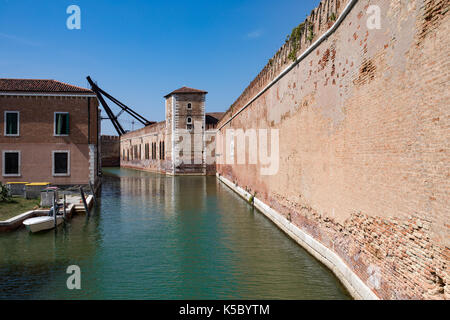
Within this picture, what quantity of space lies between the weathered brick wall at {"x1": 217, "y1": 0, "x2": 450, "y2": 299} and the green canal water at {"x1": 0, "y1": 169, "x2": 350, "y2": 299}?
970 mm

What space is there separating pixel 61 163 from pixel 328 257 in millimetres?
13435

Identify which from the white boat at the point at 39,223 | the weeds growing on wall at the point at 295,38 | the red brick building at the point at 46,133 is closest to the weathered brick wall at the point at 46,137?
the red brick building at the point at 46,133

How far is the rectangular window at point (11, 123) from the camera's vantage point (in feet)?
52.1

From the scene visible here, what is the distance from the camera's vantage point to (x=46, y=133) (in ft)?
53.0

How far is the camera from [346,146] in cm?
594

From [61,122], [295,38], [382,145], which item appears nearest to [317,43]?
[295,38]

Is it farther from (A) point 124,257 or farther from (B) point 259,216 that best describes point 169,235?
(B) point 259,216

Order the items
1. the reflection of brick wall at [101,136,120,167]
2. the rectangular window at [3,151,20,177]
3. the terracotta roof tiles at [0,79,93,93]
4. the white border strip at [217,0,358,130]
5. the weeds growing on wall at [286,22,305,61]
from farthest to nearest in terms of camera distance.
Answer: the reflection of brick wall at [101,136,120,167]
the terracotta roof tiles at [0,79,93,93]
the rectangular window at [3,151,20,177]
the weeds growing on wall at [286,22,305,61]
the white border strip at [217,0,358,130]

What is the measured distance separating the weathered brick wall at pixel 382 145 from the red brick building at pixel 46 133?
11.2m

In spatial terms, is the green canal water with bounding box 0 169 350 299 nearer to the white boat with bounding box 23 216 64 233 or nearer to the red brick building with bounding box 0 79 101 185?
the white boat with bounding box 23 216 64 233

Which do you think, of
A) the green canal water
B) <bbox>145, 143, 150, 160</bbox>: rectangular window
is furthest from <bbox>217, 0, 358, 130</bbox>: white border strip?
<bbox>145, 143, 150, 160</bbox>: rectangular window

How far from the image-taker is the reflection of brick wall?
5219cm

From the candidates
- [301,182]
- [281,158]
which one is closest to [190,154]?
[281,158]

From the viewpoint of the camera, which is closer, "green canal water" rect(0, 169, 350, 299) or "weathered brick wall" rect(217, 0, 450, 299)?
"weathered brick wall" rect(217, 0, 450, 299)
